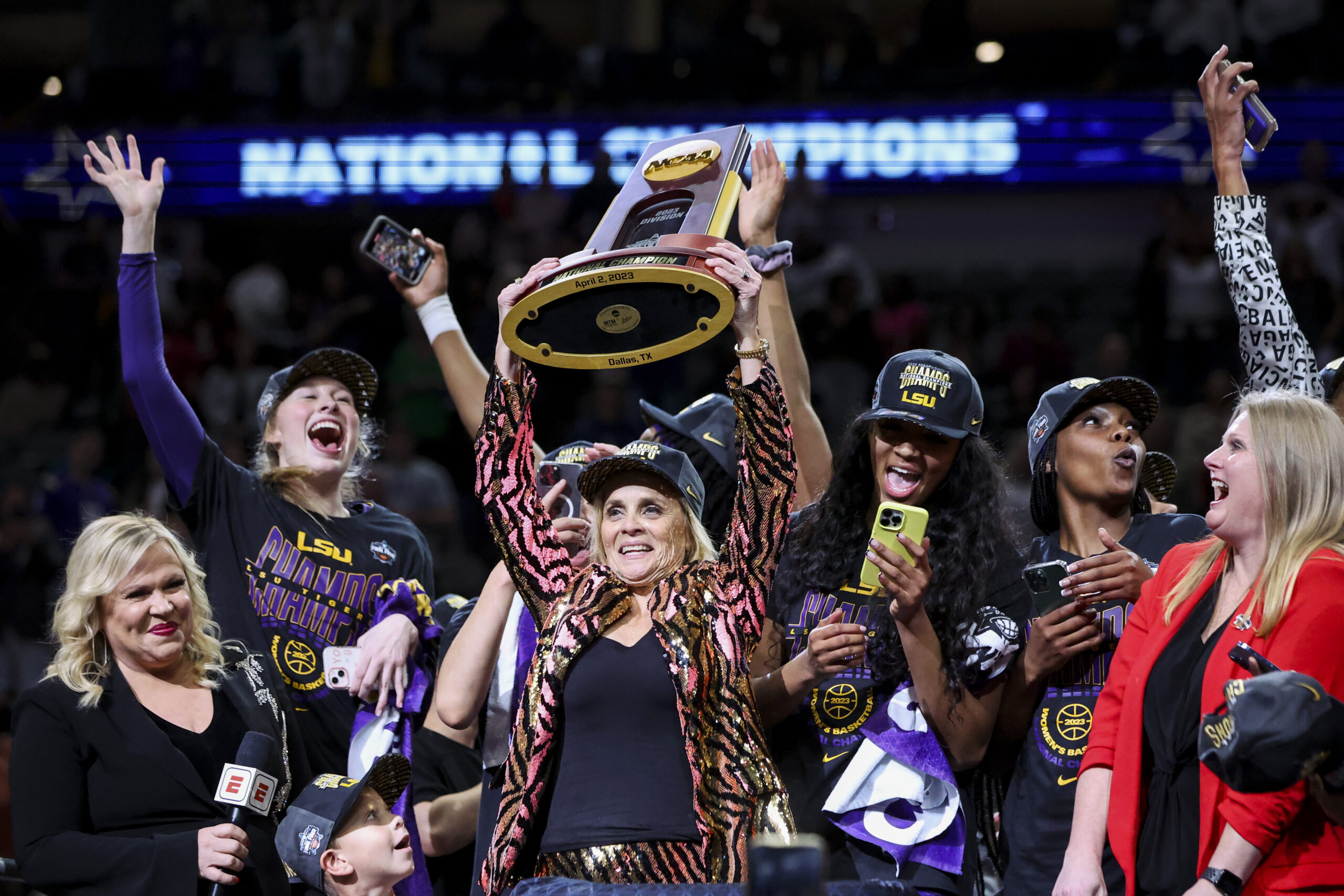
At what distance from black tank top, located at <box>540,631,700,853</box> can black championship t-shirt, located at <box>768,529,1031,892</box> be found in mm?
475

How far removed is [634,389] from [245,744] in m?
4.75

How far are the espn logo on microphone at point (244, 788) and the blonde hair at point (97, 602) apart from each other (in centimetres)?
30

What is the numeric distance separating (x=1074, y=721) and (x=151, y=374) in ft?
7.35

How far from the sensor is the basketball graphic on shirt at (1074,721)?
2.80 metres

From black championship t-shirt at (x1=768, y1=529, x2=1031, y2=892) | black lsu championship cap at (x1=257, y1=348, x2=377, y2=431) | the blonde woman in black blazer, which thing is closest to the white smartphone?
the blonde woman in black blazer

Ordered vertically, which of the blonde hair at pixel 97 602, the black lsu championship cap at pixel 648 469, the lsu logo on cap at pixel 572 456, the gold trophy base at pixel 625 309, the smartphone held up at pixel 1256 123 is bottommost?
the blonde hair at pixel 97 602

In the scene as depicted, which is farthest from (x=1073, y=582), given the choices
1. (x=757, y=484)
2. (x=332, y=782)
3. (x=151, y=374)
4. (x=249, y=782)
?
(x=151, y=374)

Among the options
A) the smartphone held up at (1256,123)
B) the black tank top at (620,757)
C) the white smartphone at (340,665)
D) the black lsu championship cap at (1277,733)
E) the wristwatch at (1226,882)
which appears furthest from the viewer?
the white smartphone at (340,665)

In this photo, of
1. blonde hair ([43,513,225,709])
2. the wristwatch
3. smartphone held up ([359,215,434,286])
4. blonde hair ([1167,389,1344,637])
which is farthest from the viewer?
smartphone held up ([359,215,434,286])

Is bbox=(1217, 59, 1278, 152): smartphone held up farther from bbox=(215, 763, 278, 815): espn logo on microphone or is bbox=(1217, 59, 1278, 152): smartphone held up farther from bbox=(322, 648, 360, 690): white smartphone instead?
bbox=(215, 763, 278, 815): espn logo on microphone

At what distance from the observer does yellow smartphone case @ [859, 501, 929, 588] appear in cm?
272

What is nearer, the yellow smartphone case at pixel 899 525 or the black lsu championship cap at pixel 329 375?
the yellow smartphone case at pixel 899 525

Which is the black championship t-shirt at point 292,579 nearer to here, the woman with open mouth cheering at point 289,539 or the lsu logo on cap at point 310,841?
the woman with open mouth cheering at point 289,539

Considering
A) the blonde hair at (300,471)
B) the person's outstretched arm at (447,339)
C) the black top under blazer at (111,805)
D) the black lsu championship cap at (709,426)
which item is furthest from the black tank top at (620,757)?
the blonde hair at (300,471)
